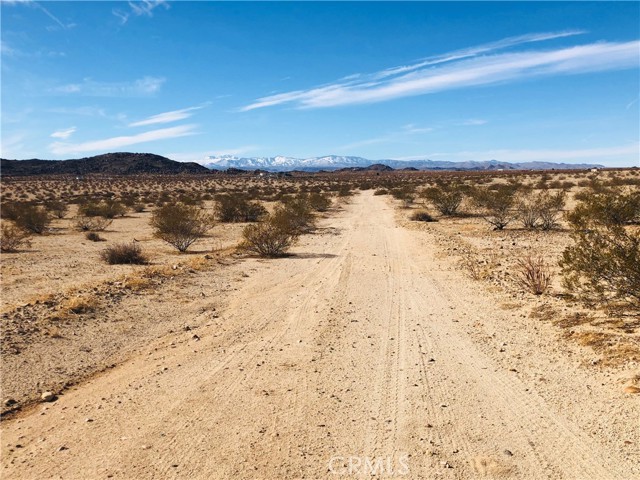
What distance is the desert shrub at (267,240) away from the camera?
16312 mm

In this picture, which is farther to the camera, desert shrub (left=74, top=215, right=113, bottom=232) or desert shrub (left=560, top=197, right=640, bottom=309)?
desert shrub (left=74, top=215, right=113, bottom=232)

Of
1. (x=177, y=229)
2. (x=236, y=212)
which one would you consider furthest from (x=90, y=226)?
(x=177, y=229)

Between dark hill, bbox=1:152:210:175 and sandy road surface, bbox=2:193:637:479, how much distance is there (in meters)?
153

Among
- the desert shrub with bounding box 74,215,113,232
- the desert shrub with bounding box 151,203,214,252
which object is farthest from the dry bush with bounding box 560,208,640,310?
the desert shrub with bounding box 74,215,113,232

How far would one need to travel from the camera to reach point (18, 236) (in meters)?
19.5

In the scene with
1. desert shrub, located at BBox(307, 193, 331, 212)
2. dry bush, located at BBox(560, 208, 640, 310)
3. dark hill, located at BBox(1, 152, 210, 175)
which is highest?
dark hill, located at BBox(1, 152, 210, 175)

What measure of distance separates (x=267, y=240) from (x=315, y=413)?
36.8ft

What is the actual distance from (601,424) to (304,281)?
8.20m

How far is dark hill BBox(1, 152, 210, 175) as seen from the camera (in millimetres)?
142750

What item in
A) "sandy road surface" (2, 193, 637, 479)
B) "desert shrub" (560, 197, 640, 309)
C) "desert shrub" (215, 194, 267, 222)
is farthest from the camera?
"desert shrub" (215, 194, 267, 222)

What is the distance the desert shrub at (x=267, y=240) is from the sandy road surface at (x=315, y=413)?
7127 millimetres

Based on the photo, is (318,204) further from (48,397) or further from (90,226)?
(48,397)

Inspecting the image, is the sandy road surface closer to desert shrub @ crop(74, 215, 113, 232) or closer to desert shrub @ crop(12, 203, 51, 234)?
desert shrub @ crop(12, 203, 51, 234)

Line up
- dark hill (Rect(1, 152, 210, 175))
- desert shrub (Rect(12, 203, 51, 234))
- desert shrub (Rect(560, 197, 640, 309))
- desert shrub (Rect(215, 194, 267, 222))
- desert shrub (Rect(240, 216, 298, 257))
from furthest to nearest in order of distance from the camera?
dark hill (Rect(1, 152, 210, 175)) < desert shrub (Rect(215, 194, 267, 222)) < desert shrub (Rect(12, 203, 51, 234)) < desert shrub (Rect(240, 216, 298, 257)) < desert shrub (Rect(560, 197, 640, 309))
